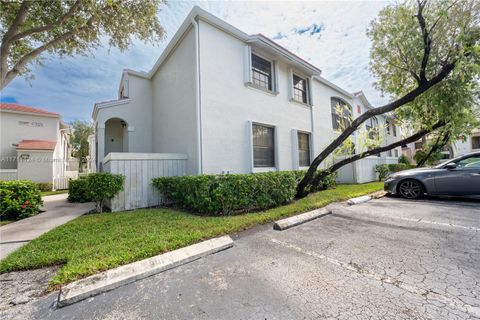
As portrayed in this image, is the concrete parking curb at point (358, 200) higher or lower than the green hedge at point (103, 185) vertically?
lower

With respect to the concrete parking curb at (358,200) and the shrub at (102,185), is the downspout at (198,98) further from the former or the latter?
the concrete parking curb at (358,200)

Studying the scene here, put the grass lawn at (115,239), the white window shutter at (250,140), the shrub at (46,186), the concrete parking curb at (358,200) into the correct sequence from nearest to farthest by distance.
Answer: the grass lawn at (115,239) < the concrete parking curb at (358,200) < the white window shutter at (250,140) < the shrub at (46,186)

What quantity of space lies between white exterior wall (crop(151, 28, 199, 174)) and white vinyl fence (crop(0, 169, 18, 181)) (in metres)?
11.9

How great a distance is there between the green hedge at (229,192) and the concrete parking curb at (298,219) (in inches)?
41.6

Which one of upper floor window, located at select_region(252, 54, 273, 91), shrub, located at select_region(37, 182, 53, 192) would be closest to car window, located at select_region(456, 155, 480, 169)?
upper floor window, located at select_region(252, 54, 273, 91)

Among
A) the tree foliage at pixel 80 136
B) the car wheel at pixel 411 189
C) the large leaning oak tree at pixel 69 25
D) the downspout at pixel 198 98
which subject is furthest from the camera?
the tree foliage at pixel 80 136

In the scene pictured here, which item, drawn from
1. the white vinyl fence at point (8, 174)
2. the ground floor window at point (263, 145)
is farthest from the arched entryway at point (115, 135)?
the white vinyl fence at point (8, 174)

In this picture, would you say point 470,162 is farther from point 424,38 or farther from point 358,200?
point 424,38

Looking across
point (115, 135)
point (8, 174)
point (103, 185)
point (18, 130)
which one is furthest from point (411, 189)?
point (18, 130)

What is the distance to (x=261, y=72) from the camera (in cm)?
864

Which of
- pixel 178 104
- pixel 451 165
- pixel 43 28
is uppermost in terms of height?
pixel 43 28

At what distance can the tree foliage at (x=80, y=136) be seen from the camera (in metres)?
30.3

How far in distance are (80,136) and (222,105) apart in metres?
33.4

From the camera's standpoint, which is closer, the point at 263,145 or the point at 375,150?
the point at 375,150
